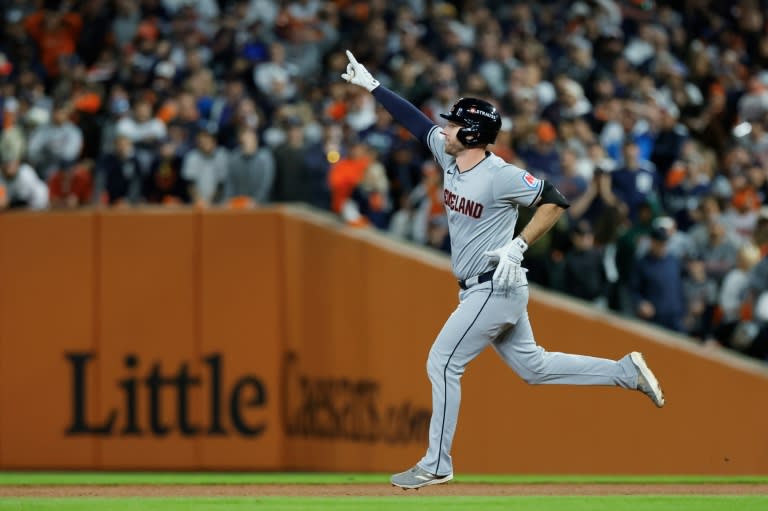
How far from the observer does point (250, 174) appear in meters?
14.0

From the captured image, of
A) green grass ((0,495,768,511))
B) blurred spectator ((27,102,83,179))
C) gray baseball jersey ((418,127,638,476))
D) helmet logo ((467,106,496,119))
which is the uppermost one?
blurred spectator ((27,102,83,179))

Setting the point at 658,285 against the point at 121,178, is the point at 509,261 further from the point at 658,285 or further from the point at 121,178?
the point at 121,178

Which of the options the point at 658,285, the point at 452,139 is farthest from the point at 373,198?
the point at 452,139

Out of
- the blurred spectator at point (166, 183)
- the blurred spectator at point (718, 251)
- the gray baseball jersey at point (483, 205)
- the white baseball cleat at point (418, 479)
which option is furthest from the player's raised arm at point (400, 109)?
the blurred spectator at point (166, 183)

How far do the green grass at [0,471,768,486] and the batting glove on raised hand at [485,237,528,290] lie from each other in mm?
2626

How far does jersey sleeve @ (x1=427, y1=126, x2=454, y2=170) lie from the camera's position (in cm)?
869

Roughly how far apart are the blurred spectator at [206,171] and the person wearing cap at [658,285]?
421cm

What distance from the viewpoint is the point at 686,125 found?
16.5m

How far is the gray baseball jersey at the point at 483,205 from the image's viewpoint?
27.3 ft

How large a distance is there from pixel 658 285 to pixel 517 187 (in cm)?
479

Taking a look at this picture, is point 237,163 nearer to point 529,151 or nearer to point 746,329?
point 529,151

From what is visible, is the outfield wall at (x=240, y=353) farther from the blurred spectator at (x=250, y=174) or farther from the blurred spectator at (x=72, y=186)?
the blurred spectator at (x=72, y=186)

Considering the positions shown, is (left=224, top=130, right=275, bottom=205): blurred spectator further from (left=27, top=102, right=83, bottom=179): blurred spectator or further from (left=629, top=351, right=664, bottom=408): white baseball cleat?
(left=629, top=351, right=664, bottom=408): white baseball cleat

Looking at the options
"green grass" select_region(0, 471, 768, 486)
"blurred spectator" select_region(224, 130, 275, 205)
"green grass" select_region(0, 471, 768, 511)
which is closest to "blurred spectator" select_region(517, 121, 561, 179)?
"blurred spectator" select_region(224, 130, 275, 205)
